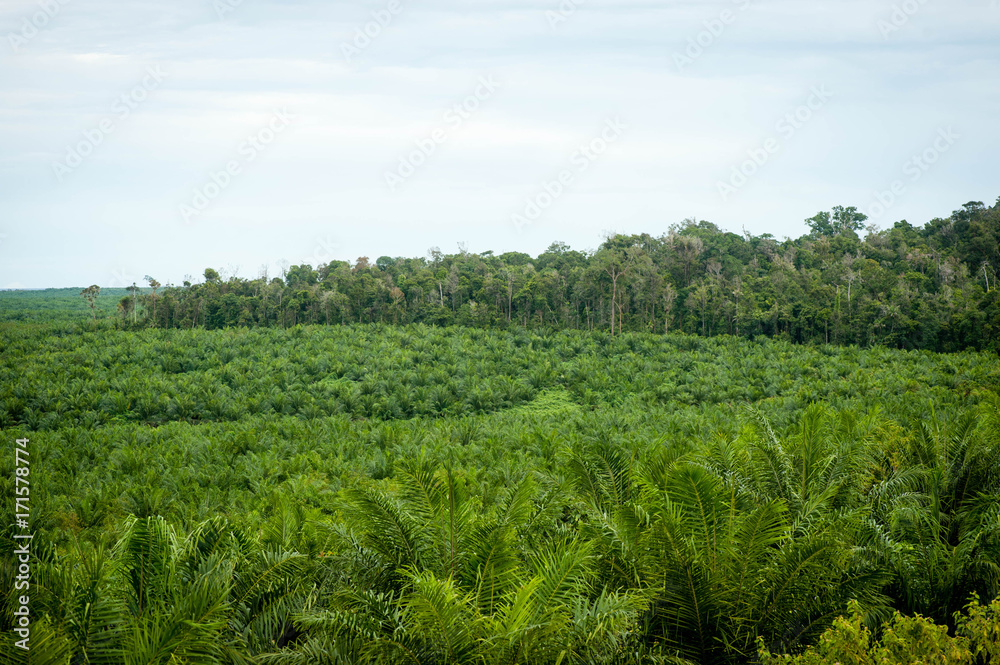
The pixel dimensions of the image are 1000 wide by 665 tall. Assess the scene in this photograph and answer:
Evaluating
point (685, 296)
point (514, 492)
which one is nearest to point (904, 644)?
point (514, 492)

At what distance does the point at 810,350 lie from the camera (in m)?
41.3

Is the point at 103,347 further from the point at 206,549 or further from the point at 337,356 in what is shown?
the point at 206,549

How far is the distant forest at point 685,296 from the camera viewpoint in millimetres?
46656

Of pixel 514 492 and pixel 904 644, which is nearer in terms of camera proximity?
pixel 904 644

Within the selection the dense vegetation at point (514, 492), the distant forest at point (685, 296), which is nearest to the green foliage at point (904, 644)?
the dense vegetation at point (514, 492)

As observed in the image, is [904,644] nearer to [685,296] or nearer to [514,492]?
[514,492]

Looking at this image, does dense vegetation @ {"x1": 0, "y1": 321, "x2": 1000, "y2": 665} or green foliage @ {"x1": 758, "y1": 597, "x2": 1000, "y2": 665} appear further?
dense vegetation @ {"x1": 0, "y1": 321, "x2": 1000, "y2": 665}

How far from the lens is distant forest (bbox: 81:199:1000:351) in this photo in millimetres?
46656

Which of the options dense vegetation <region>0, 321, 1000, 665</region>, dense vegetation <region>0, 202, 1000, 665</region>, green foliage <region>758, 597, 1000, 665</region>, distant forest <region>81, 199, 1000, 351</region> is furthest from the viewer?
A: distant forest <region>81, 199, 1000, 351</region>

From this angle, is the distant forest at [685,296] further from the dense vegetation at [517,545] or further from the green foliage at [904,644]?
the green foliage at [904,644]

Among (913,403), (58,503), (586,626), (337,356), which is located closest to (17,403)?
(337,356)

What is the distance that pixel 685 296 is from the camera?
193ft

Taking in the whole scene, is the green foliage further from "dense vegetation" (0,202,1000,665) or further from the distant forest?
the distant forest

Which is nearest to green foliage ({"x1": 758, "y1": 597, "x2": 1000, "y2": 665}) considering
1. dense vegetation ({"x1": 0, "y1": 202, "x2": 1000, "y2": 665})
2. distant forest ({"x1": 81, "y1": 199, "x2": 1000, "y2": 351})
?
dense vegetation ({"x1": 0, "y1": 202, "x2": 1000, "y2": 665})
